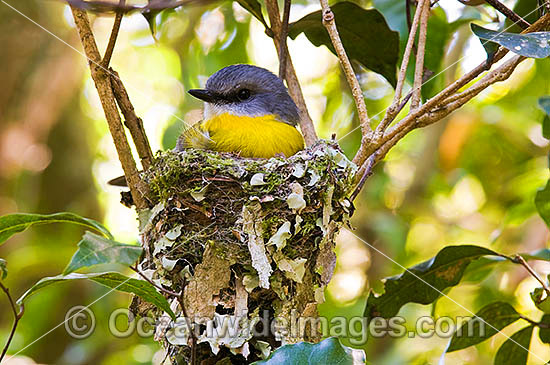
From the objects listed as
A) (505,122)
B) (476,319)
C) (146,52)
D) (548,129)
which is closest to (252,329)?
(476,319)

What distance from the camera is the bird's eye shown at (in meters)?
3.61

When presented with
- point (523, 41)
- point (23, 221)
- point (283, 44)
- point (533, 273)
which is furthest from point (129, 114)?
point (533, 273)

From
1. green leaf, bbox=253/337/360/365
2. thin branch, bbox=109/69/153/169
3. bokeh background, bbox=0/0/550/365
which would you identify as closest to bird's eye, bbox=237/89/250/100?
bokeh background, bbox=0/0/550/365

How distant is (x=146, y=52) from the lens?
22.2 ft

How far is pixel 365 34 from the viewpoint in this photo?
3211 mm

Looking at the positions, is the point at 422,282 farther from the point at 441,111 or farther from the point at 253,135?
the point at 253,135

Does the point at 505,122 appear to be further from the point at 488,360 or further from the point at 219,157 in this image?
the point at 219,157

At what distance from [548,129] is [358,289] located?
95.4 inches

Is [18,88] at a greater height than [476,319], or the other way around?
[18,88]

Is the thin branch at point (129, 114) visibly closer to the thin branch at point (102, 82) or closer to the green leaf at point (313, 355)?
the thin branch at point (102, 82)

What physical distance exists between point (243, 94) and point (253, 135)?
0.41 metres

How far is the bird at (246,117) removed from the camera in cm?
329

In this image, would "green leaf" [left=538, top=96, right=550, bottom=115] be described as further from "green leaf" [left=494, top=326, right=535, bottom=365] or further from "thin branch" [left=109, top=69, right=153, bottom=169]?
"thin branch" [left=109, top=69, right=153, bottom=169]

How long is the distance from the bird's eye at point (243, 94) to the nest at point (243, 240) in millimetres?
870
